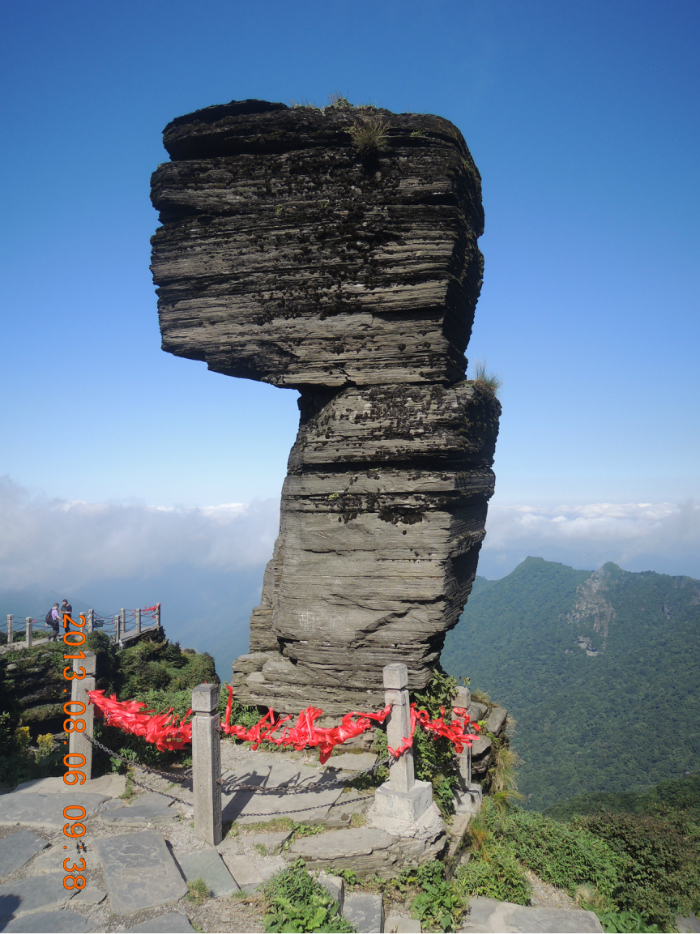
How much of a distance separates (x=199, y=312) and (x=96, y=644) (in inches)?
581

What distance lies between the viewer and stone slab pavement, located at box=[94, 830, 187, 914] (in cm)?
548

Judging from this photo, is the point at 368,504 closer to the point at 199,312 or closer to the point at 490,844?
the point at 199,312

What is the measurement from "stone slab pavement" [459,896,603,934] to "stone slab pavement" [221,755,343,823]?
90.0 inches

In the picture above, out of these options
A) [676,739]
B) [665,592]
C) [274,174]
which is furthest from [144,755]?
[665,592]

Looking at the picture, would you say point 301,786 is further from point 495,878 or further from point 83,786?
point 83,786

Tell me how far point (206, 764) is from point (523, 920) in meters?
4.59

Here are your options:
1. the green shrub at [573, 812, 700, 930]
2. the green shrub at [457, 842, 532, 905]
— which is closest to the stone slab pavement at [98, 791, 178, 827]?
the green shrub at [457, 842, 532, 905]

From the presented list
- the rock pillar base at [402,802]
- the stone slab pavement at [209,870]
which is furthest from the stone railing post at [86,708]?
the rock pillar base at [402,802]

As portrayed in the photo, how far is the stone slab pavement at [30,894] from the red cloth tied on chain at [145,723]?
1.84 meters

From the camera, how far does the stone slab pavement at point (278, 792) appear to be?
7.50 meters

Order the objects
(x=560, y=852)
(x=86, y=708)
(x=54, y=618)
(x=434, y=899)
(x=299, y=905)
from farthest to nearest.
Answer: (x=54, y=618)
(x=560, y=852)
(x=86, y=708)
(x=434, y=899)
(x=299, y=905)

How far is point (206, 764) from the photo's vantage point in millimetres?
6438

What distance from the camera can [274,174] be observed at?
32.1ft

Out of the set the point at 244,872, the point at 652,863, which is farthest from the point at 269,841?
the point at 652,863
